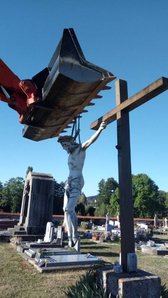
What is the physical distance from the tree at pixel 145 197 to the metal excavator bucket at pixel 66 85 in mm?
54475

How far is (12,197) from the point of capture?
176 ft

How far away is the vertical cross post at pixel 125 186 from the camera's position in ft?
14.8

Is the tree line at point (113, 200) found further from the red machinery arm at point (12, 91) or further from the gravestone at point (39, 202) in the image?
the red machinery arm at point (12, 91)

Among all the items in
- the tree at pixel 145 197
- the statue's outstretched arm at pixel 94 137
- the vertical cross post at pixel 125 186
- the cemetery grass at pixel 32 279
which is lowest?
the cemetery grass at pixel 32 279

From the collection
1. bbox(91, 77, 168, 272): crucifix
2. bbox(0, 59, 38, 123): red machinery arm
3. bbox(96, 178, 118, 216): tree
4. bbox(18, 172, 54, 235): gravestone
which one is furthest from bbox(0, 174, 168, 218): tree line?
bbox(91, 77, 168, 272): crucifix

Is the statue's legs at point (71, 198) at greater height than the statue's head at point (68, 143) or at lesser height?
lesser

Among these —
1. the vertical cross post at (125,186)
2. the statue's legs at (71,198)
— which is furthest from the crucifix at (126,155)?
the statue's legs at (71,198)

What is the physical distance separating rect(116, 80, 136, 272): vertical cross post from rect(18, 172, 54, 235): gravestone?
11089 millimetres

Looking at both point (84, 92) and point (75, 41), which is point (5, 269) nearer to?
point (84, 92)

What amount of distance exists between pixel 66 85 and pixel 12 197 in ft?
169

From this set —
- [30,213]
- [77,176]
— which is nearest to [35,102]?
[77,176]

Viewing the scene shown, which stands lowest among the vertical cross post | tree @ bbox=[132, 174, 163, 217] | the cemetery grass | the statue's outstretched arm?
the cemetery grass

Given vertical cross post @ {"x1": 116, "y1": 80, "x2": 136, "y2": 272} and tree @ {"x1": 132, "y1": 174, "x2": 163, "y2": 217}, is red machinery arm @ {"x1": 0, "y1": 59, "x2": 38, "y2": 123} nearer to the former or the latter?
vertical cross post @ {"x1": 116, "y1": 80, "x2": 136, "y2": 272}

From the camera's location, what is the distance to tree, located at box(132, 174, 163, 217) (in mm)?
58094
